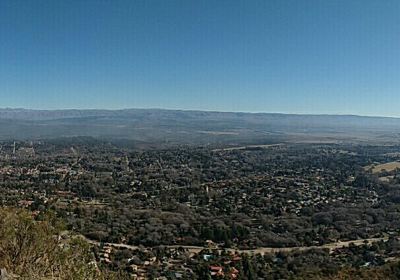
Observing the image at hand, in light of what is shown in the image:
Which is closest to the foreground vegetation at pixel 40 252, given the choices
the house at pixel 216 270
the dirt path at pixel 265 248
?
the house at pixel 216 270

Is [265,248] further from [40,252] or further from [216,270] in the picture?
[40,252]

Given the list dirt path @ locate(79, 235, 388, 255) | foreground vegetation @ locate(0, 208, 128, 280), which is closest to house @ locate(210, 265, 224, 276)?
dirt path @ locate(79, 235, 388, 255)

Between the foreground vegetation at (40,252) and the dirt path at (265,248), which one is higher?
the foreground vegetation at (40,252)

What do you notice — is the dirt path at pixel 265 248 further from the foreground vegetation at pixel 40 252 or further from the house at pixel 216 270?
the foreground vegetation at pixel 40 252

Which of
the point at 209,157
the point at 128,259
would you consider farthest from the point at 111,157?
the point at 128,259

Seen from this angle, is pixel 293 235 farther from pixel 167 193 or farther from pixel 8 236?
pixel 8 236

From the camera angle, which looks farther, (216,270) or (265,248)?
(265,248)

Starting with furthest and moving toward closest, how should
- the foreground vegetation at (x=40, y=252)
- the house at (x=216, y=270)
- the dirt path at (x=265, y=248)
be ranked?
1. the dirt path at (x=265, y=248)
2. the house at (x=216, y=270)
3. the foreground vegetation at (x=40, y=252)

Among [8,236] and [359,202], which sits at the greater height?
[8,236]

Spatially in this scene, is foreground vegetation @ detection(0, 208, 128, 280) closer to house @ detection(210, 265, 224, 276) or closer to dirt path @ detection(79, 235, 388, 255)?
house @ detection(210, 265, 224, 276)

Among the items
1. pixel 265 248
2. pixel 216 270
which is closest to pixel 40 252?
pixel 216 270

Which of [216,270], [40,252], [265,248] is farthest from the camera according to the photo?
[265,248]
